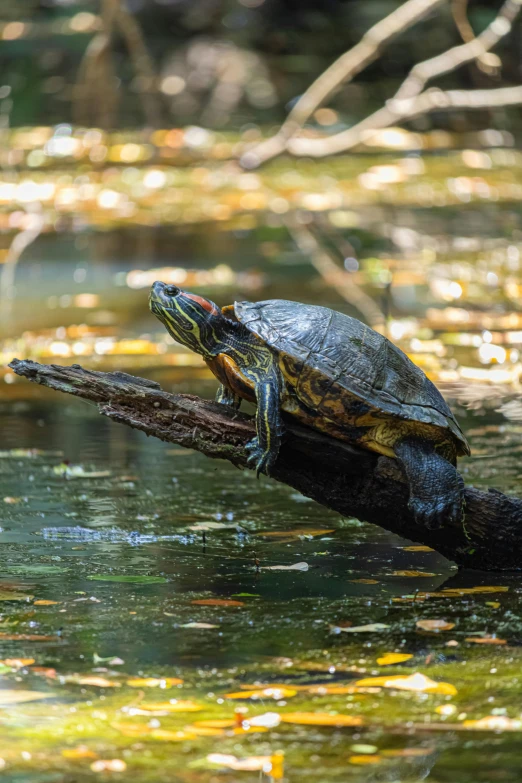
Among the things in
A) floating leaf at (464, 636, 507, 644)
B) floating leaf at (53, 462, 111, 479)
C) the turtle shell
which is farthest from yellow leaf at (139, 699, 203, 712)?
floating leaf at (53, 462, 111, 479)

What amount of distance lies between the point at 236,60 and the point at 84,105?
10.2 metres

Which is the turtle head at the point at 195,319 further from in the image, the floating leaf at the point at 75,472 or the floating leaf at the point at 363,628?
the floating leaf at the point at 363,628

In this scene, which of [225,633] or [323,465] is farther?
[323,465]

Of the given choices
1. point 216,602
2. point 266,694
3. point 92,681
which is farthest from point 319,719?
point 216,602

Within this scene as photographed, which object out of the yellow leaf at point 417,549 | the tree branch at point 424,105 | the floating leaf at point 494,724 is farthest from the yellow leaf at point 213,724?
the tree branch at point 424,105

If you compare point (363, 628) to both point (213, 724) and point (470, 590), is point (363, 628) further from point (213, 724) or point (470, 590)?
point (213, 724)

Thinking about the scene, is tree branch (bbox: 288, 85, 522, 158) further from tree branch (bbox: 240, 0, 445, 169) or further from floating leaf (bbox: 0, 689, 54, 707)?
floating leaf (bbox: 0, 689, 54, 707)

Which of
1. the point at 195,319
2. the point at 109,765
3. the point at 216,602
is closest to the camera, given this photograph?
the point at 109,765

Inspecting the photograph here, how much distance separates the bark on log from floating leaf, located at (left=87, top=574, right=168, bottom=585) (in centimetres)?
52

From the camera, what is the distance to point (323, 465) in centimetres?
463

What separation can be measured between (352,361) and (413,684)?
152cm

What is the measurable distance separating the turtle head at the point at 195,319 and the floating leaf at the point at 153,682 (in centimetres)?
173

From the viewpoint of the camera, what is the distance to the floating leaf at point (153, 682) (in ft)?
11.1

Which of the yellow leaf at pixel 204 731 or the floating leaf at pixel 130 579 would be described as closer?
the yellow leaf at pixel 204 731
